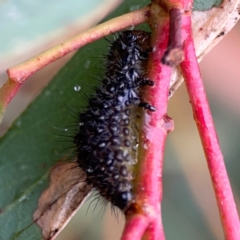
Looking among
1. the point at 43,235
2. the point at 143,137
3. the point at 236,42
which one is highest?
the point at 236,42

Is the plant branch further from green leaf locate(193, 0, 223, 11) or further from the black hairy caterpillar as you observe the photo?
green leaf locate(193, 0, 223, 11)

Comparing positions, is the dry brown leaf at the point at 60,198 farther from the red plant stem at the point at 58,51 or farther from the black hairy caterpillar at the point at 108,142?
the red plant stem at the point at 58,51

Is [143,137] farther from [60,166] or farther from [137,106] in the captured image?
[60,166]

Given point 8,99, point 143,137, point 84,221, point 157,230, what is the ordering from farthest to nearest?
point 84,221, point 8,99, point 143,137, point 157,230

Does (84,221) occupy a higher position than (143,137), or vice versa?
(143,137)

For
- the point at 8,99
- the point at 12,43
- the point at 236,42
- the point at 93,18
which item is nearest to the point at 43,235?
the point at 8,99

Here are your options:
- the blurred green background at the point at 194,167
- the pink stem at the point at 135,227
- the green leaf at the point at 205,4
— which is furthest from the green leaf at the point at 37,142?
the pink stem at the point at 135,227
